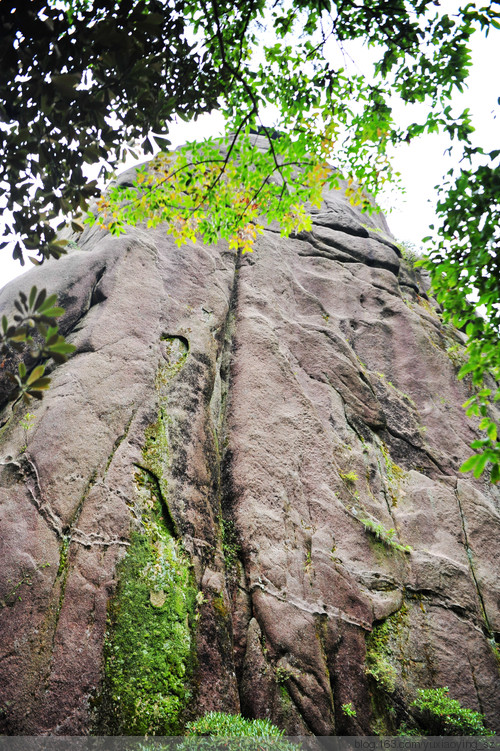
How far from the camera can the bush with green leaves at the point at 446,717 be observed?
229 inches

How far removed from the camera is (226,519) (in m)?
6.48

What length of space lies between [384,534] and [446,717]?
2.34 meters

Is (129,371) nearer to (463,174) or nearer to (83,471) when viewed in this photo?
(83,471)

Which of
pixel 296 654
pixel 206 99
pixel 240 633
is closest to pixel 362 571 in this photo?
pixel 296 654

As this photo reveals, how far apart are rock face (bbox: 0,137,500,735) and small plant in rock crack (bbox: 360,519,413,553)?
42mm

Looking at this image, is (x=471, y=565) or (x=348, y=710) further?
(x=471, y=565)

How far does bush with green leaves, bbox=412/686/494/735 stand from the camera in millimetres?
5809

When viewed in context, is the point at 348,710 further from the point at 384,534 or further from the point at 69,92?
the point at 69,92

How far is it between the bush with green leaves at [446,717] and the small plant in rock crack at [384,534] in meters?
1.95

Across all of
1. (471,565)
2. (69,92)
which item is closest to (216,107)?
(69,92)

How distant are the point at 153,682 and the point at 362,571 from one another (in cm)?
337

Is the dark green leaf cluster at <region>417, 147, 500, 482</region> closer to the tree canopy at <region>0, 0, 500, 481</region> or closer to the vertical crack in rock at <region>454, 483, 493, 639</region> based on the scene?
the tree canopy at <region>0, 0, 500, 481</region>

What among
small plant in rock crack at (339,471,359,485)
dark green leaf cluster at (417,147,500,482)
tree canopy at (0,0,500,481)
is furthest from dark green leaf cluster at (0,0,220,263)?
small plant in rock crack at (339,471,359,485)

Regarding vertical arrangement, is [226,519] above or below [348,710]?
above
